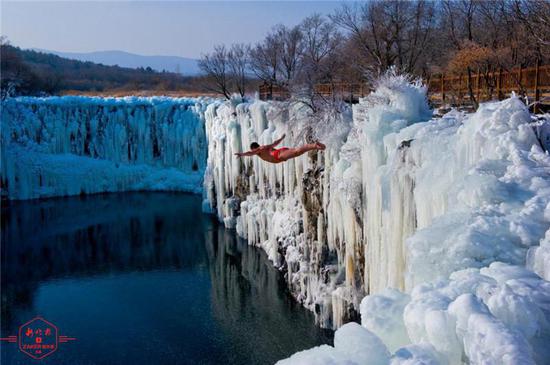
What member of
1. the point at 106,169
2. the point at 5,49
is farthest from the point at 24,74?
the point at 106,169

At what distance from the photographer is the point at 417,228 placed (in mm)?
7285

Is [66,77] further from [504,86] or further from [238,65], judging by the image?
[504,86]

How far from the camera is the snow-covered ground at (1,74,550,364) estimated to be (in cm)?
339

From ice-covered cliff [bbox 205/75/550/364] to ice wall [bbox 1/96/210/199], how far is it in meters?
13.2

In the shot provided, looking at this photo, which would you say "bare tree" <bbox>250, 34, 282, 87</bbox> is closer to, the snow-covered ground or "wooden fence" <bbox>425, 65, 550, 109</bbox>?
the snow-covered ground

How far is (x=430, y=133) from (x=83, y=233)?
56.6 feet

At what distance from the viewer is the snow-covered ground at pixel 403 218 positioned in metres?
3.39

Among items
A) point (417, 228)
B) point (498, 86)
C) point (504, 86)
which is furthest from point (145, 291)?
point (504, 86)

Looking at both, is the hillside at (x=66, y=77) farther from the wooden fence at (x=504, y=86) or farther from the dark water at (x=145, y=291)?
the wooden fence at (x=504, y=86)

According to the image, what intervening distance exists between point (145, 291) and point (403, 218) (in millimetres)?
9744

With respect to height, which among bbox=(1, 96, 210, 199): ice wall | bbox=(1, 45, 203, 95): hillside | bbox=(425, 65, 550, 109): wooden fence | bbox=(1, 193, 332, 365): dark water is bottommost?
bbox=(1, 193, 332, 365): dark water

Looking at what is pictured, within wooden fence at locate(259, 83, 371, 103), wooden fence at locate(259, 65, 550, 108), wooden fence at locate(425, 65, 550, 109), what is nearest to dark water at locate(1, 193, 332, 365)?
wooden fence at locate(259, 83, 371, 103)

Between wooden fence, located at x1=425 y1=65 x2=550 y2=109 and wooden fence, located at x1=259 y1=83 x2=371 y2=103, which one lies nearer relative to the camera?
wooden fence, located at x1=425 y1=65 x2=550 y2=109

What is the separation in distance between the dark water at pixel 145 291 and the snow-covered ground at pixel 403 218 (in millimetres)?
992
